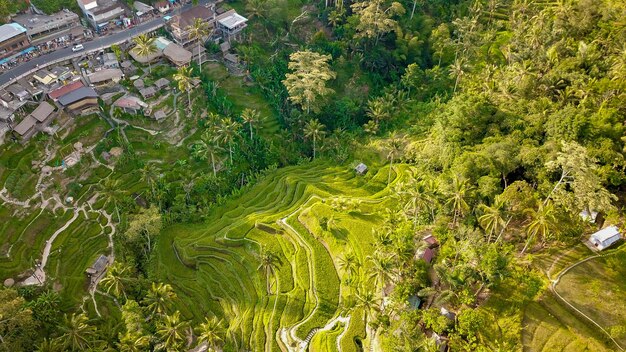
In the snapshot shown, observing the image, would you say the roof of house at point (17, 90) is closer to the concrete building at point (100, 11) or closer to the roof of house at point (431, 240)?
the concrete building at point (100, 11)

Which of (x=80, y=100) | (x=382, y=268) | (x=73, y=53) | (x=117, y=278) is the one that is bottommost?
(x=117, y=278)

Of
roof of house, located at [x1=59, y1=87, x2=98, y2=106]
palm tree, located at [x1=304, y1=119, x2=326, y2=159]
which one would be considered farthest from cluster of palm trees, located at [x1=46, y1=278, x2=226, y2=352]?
palm tree, located at [x1=304, y1=119, x2=326, y2=159]

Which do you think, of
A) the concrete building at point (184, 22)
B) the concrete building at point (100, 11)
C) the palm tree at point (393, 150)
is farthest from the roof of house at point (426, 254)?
the concrete building at point (100, 11)

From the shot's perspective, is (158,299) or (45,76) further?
(45,76)

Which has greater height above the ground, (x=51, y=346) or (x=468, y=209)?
(x=468, y=209)

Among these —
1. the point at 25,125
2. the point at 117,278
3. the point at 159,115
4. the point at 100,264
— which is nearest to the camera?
the point at 117,278

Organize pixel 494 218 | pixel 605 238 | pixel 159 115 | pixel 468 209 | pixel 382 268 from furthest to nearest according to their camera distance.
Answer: pixel 159 115, pixel 468 209, pixel 605 238, pixel 494 218, pixel 382 268

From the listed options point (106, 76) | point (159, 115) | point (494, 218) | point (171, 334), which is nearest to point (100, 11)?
point (106, 76)

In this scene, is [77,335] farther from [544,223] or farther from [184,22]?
[184,22]
